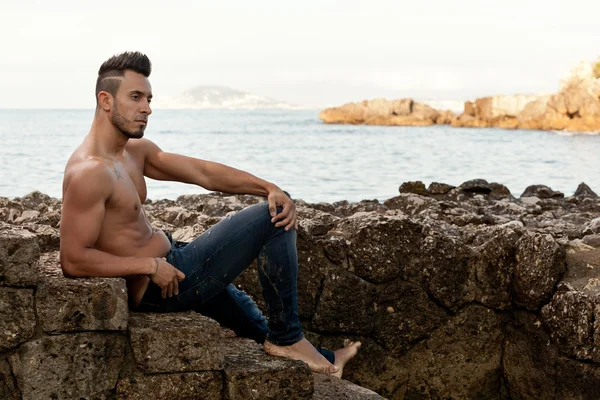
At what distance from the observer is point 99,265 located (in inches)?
145

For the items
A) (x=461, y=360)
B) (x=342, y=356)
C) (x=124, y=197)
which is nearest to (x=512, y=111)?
(x=461, y=360)

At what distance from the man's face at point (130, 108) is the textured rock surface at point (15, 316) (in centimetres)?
90

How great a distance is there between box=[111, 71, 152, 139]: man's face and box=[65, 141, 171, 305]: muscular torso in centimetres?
18

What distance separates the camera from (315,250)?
5195mm

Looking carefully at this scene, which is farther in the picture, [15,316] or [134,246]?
[134,246]

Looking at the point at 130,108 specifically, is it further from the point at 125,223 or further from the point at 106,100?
the point at 125,223

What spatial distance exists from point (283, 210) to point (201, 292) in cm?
58

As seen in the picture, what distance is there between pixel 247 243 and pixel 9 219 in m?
3.40

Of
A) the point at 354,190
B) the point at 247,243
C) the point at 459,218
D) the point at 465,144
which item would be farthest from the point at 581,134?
the point at 247,243

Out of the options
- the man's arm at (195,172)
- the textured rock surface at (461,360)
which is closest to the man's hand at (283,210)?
the man's arm at (195,172)

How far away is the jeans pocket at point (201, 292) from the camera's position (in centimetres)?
404

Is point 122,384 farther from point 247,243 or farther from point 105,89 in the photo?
point 105,89

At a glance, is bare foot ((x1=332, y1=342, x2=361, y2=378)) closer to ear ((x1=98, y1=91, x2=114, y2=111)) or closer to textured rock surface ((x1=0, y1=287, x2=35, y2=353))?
textured rock surface ((x1=0, y1=287, x2=35, y2=353))

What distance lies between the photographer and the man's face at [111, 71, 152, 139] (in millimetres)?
3912
